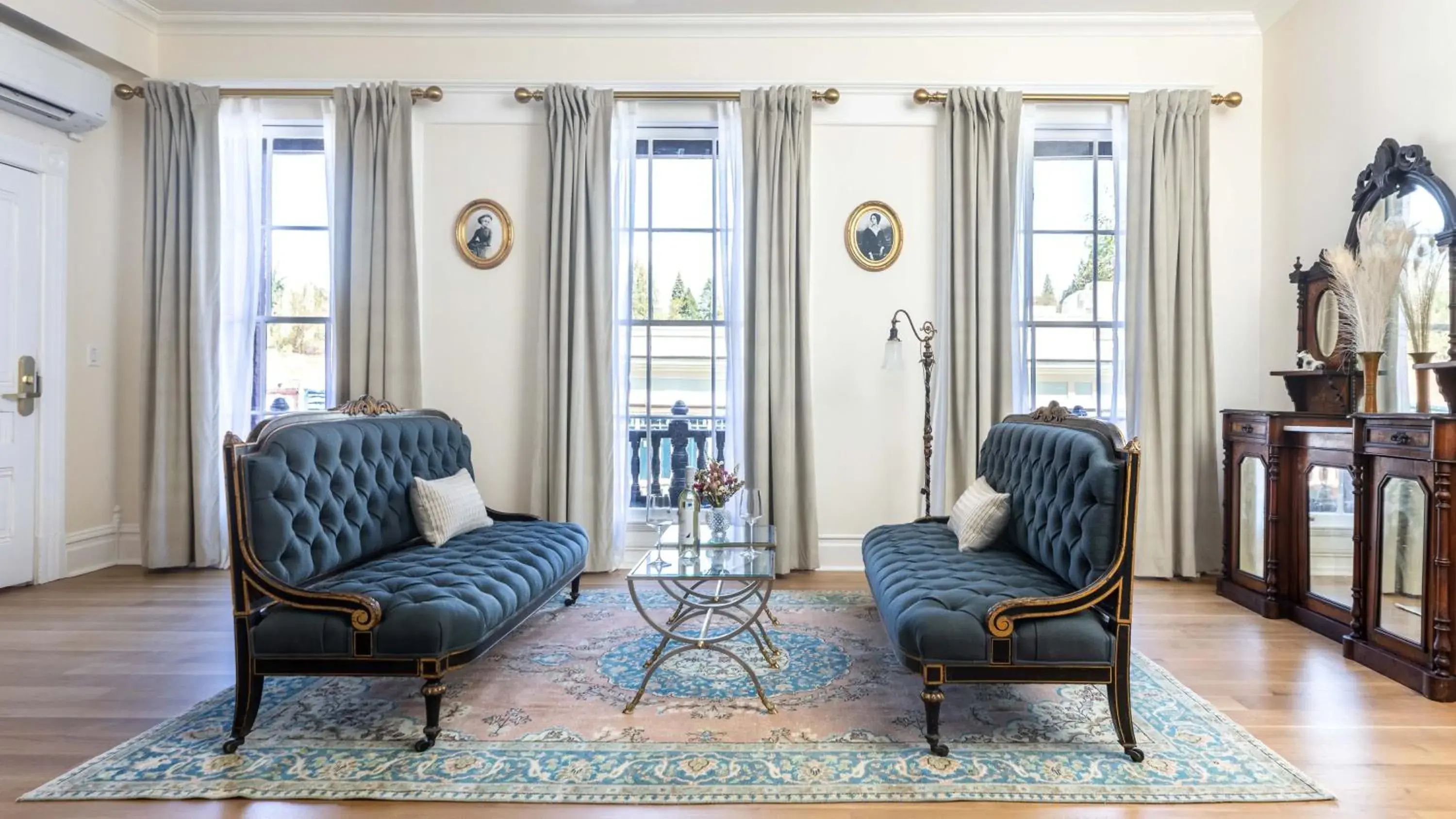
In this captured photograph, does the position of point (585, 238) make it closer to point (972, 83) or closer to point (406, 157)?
point (406, 157)

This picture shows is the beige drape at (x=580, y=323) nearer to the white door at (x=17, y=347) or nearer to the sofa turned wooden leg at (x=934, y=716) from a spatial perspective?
the sofa turned wooden leg at (x=934, y=716)

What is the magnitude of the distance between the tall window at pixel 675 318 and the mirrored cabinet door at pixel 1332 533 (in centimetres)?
312

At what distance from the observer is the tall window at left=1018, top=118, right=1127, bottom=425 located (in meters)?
4.69

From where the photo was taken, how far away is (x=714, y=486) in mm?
3078

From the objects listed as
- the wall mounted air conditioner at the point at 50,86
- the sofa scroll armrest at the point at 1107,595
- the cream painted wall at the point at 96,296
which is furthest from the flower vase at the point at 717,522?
the wall mounted air conditioner at the point at 50,86

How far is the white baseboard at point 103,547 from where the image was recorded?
4.49 m

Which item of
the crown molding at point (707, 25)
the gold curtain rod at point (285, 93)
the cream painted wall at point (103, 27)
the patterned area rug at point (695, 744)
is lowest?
the patterned area rug at point (695, 744)

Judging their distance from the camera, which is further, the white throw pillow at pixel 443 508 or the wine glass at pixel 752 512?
the white throw pillow at pixel 443 508

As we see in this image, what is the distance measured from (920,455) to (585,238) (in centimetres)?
248

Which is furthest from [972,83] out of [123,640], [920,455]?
[123,640]

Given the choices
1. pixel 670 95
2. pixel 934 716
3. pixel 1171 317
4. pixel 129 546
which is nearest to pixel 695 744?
pixel 934 716

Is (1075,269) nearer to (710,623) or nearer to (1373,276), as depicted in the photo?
(1373,276)

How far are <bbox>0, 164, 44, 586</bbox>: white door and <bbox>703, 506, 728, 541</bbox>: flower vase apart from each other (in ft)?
13.3

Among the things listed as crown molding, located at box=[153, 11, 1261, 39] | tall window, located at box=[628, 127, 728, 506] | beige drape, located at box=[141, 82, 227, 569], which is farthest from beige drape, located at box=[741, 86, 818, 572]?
beige drape, located at box=[141, 82, 227, 569]
